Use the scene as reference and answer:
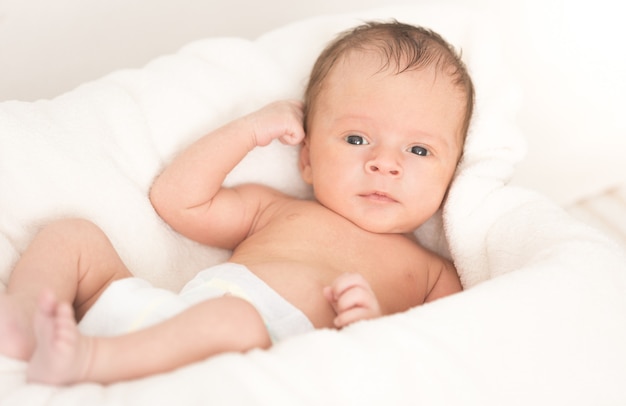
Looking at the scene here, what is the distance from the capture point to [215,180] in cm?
134

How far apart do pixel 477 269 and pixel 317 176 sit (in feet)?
1.05

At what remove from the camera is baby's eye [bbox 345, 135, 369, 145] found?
1.34m

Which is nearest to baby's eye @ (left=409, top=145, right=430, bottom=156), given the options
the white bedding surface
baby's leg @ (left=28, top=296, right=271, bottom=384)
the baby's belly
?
the baby's belly

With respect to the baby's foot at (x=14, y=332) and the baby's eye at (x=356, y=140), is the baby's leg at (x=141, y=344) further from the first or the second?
the baby's eye at (x=356, y=140)

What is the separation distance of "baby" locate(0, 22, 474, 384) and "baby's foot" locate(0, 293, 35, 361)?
88 mm

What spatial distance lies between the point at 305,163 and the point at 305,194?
3.0 inches

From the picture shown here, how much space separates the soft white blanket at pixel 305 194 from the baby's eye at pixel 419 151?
9cm

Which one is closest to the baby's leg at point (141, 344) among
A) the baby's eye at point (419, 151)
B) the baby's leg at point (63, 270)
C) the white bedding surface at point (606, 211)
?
the baby's leg at point (63, 270)

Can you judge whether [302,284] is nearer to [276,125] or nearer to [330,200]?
[330,200]

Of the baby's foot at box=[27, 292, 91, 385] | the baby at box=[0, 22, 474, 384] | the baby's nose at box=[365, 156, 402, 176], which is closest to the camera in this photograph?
the baby's foot at box=[27, 292, 91, 385]

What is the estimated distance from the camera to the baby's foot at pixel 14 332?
96 centimetres

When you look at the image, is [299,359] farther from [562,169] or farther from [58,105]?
[562,169]

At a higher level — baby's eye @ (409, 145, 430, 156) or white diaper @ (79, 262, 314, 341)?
baby's eye @ (409, 145, 430, 156)

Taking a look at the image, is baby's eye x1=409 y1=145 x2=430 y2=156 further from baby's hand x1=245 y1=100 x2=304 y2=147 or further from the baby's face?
baby's hand x1=245 y1=100 x2=304 y2=147
